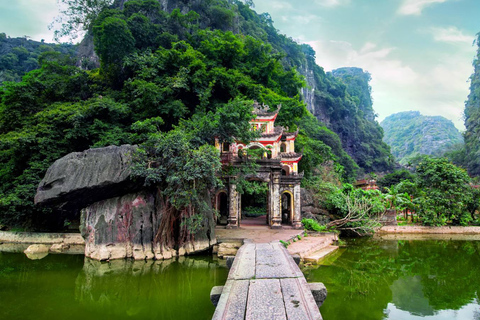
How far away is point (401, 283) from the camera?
828 cm

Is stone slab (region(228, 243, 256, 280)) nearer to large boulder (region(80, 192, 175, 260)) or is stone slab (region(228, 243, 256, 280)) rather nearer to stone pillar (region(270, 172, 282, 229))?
large boulder (region(80, 192, 175, 260))

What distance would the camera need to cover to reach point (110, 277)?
8047 millimetres

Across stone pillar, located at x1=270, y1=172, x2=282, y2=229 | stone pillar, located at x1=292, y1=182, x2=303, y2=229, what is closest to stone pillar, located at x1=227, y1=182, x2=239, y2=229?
stone pillar, located at x1=270, y1=172, x2=282, y2=229

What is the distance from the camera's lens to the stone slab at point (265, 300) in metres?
3.34

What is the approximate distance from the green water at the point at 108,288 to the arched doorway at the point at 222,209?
475 cm

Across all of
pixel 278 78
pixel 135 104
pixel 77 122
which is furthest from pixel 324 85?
pixel 77 122

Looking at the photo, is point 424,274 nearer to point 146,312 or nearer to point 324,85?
point 146,312

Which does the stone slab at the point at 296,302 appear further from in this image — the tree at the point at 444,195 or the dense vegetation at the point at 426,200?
the tree at the point at 444,195

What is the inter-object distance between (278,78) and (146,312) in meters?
20.2

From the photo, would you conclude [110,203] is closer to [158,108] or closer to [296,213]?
[158,108]

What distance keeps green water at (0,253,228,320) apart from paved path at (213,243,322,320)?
4.19 feet

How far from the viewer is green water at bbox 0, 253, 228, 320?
5.69 metres

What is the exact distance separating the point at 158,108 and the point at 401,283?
542 inches

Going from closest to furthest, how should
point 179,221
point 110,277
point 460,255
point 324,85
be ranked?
point 110,277 < point 179,221 < point 460,255 < point 324,85
